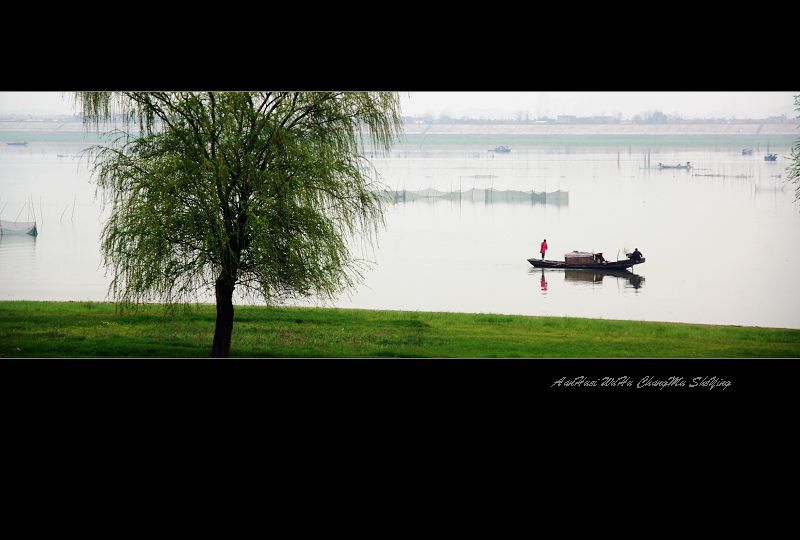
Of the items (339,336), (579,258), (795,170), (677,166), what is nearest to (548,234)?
(579,258)

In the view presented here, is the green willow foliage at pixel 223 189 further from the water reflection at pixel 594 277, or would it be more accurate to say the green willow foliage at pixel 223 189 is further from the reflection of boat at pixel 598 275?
the reflection of boat at pixel 598 275

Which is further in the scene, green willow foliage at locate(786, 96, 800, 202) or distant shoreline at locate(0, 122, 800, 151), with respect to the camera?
green willow foliage at locate(786, 96, 800, 202)

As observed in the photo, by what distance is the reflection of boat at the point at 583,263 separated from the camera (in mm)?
Answer: 10750

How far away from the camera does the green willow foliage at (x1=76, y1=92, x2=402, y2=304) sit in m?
9.77

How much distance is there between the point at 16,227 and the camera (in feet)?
34.5

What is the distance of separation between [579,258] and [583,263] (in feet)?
0.24

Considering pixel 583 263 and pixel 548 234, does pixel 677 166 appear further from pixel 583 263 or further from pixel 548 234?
pixel 548 234

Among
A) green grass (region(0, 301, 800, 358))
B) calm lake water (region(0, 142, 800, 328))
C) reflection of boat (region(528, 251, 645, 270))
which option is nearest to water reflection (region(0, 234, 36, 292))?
calm lake water (region(0, 142, 800, 328))

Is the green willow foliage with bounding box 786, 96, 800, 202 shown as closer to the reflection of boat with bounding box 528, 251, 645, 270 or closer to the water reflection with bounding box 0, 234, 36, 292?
the reflection of boat with bounding box 528, 251, 645, 270

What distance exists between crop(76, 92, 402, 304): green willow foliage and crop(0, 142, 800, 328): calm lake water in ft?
1.63

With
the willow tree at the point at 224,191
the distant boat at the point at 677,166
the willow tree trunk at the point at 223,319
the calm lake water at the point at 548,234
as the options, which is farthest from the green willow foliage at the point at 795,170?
the willow tree trunk at the point at 223,319
